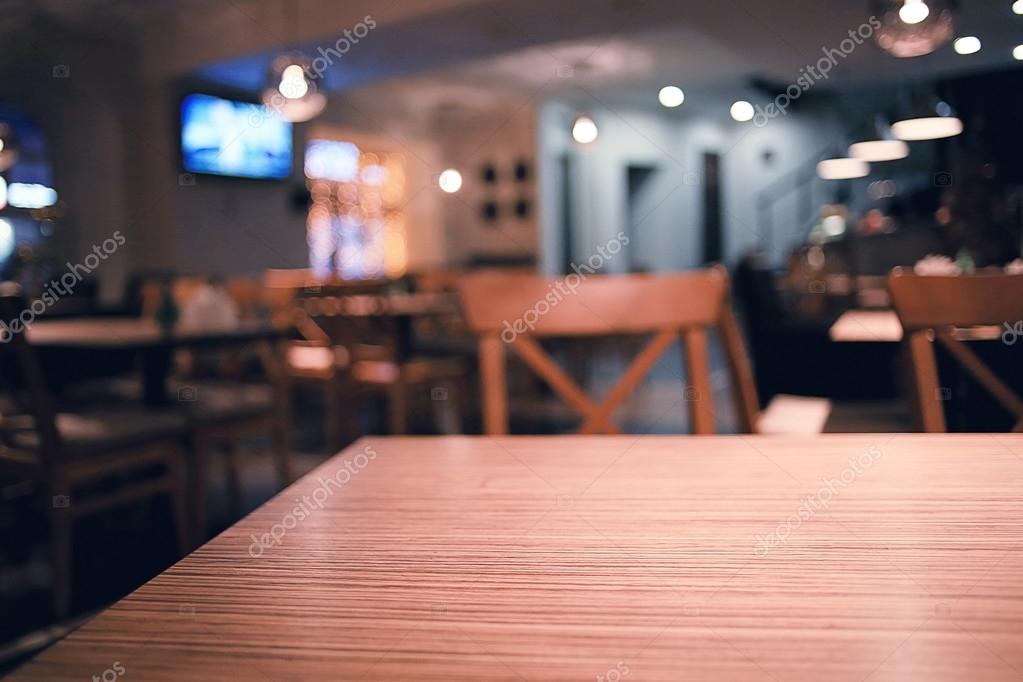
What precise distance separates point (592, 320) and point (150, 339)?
73.1 inches

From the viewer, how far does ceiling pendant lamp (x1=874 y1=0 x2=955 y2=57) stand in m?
2.96

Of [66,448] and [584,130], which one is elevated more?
[584,130]

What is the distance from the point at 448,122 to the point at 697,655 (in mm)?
10989

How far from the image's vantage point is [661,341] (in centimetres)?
151

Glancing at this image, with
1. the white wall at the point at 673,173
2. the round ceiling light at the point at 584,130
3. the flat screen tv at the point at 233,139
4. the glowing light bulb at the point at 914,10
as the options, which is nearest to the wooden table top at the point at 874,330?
the glowing light bulb at the point at 914,10

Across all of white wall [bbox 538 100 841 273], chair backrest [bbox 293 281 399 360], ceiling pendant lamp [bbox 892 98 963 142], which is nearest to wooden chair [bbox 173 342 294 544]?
chair backrest [bbox 293 281 399 360]

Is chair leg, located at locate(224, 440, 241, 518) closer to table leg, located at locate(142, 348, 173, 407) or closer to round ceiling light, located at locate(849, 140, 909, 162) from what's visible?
table leg, located at locate(142, 348, 173, 407)

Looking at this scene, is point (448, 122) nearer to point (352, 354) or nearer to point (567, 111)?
point (567, 111)

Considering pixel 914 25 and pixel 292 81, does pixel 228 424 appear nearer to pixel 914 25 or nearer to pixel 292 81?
pixel 292 81

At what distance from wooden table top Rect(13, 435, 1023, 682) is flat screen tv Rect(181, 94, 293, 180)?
7.04m

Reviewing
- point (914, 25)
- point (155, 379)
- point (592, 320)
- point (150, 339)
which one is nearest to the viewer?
point (592, 320)

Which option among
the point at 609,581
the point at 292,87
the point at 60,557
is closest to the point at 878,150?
the point at 292,87

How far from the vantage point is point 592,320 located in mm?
1541

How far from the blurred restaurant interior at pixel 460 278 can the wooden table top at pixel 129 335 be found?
0.02m
